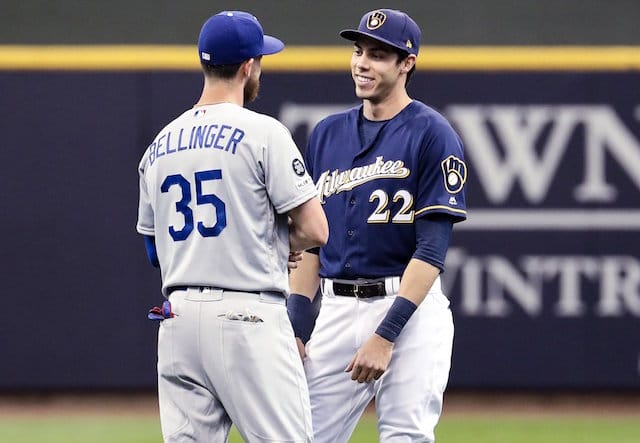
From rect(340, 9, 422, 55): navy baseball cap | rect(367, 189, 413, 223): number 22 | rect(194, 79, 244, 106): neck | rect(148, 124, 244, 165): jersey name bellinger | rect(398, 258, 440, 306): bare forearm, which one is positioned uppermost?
rect(340, 9, 422, 55): navy baseball cap

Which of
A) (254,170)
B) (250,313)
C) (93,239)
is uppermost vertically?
(254,170)

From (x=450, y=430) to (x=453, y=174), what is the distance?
2878 millimetres

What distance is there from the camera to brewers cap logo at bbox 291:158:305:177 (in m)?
3.48

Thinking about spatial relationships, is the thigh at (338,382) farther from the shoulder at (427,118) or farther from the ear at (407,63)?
the ear at (407,63)

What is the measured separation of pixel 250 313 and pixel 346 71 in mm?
3960

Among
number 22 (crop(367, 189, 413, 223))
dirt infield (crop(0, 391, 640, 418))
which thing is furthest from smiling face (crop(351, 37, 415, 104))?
dirt infield (crop(0, 391, 640, 418))

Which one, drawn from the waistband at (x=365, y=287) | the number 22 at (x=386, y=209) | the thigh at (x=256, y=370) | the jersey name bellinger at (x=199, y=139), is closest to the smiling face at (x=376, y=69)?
the number 22 at (x=386, y=209)

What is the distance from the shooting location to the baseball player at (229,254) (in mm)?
3453

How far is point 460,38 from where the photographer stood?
27.2 feet

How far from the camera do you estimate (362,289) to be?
13.6ft

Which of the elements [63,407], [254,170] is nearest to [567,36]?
[63,407]

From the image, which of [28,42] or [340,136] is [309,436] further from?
[28,42]

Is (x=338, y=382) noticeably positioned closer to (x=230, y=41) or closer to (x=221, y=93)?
(x=221, y=93)

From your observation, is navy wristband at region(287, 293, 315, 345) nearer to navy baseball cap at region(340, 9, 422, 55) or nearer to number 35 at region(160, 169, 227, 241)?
number 35 at region(160, 169, 227, 241)
